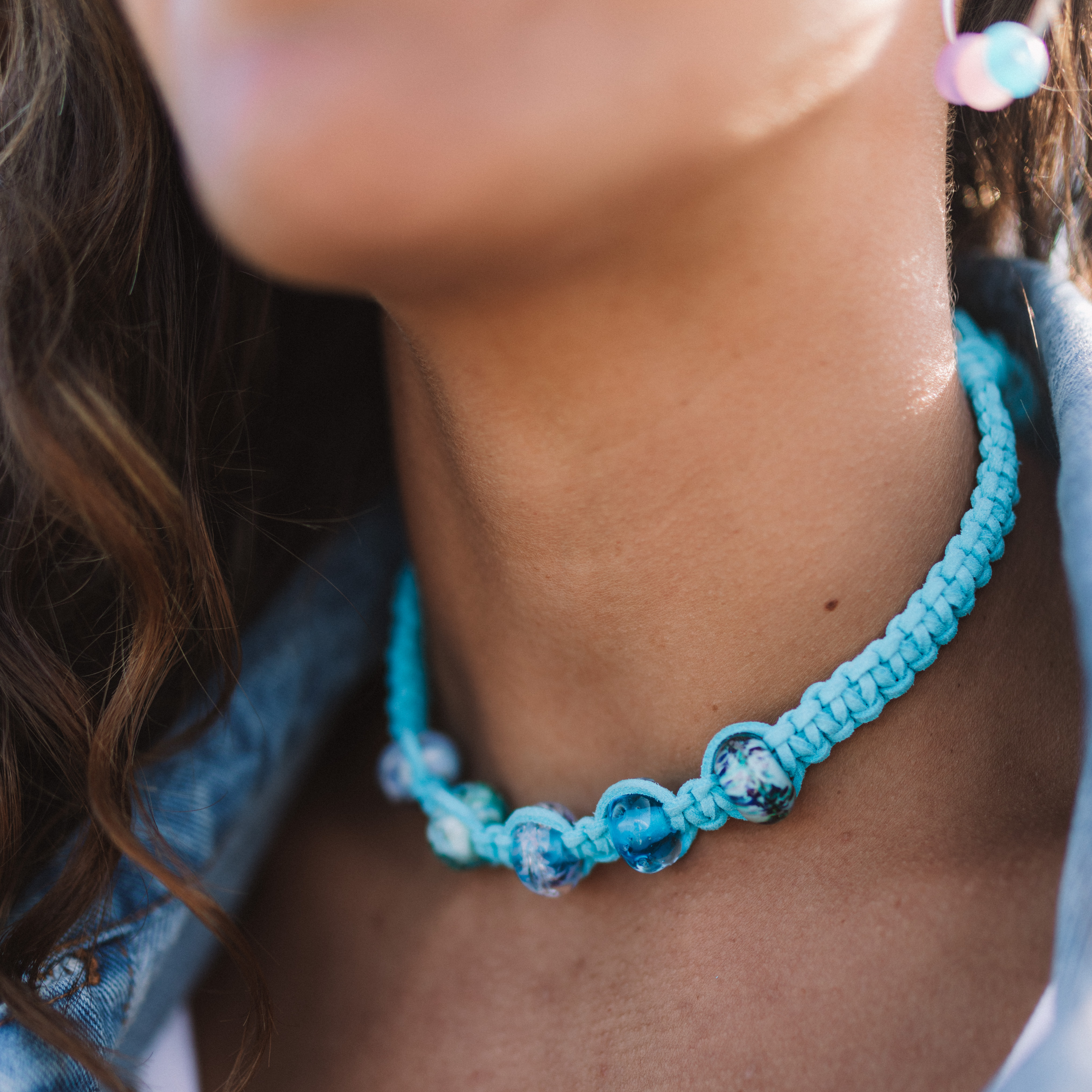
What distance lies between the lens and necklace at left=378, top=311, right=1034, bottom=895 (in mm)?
906

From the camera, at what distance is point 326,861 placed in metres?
1.33

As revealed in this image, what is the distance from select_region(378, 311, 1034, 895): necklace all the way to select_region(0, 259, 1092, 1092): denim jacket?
0.08 meters

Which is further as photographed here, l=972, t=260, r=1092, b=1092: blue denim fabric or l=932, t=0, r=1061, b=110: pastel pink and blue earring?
l=932, t=0, r=1061, b=110: pastel pink and blue earring

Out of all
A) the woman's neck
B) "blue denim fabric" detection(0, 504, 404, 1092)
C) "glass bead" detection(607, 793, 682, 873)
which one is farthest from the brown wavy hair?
"glass bead" detection(607, 793, 682, 873)

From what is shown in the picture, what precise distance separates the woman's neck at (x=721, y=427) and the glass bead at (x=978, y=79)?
0.11ft

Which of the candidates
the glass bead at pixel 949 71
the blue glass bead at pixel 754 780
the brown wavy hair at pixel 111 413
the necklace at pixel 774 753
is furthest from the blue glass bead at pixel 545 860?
the glass bead at pixel 949 71

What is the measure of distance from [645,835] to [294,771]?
66 cm

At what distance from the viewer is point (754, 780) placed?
35.7 inches

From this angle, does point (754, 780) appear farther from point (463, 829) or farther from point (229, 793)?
point (229, 793)

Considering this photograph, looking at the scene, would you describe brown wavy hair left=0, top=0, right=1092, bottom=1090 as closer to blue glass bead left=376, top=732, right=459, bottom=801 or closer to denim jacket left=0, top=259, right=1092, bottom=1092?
denim jacket left=0, top=259, right=1092, bottom=1092

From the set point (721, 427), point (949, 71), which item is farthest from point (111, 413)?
point (949, 71)

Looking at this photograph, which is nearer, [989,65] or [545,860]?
[989,65]

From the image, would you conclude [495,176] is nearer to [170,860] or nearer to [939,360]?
[939,360]

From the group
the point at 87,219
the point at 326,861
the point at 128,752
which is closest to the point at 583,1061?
the point at 326,861
